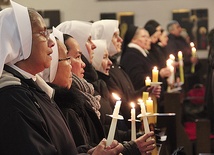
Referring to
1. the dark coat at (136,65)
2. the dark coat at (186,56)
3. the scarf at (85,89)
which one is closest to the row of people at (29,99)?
the scarf at (85,89)

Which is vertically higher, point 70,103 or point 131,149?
point 70,103

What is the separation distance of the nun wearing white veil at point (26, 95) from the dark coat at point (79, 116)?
377 mm

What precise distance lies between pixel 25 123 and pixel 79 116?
3.50 feet

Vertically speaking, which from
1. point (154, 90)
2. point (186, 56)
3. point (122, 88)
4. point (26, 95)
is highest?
point (26, 95)

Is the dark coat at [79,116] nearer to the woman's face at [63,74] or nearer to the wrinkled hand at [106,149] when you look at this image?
the woman's face at [63,74]

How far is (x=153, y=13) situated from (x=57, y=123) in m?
11.7

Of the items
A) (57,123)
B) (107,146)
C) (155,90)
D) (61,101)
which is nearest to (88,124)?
(61,101)

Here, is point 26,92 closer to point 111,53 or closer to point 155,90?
point 155,90

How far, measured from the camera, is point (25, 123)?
3.03 metres

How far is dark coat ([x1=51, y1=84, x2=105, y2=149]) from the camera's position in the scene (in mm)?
3857

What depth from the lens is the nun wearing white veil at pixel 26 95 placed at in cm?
302

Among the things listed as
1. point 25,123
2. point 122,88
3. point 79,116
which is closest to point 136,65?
point 122,88

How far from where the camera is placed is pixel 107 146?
3080 millimetres

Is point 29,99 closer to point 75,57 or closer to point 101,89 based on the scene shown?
point 75,57
